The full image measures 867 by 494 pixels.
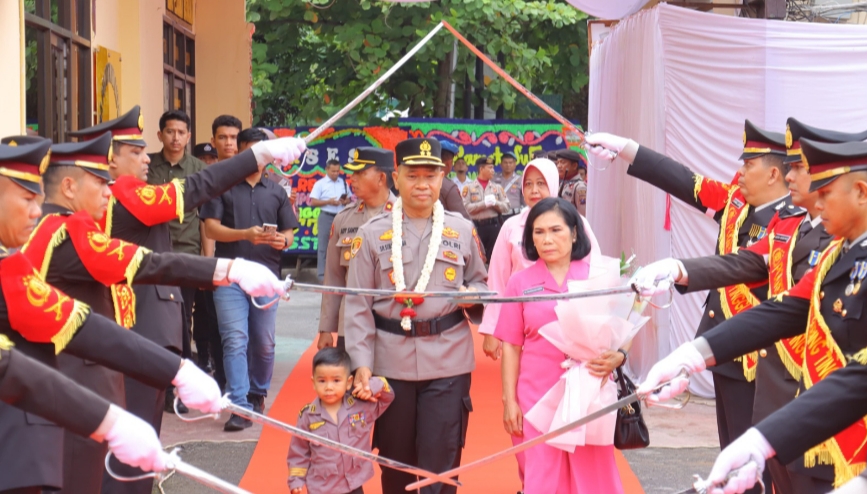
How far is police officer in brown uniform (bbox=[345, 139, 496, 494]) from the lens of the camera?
4672 mm

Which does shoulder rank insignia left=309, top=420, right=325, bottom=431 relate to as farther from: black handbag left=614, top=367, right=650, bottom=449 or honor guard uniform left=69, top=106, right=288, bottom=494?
black handbag left=614, top=367, right=650, bottom=449

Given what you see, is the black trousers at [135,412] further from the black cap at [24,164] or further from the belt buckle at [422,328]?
the black cap at [24,164]

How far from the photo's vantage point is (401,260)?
187 inches

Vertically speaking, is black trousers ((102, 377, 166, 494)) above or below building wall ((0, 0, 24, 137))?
below

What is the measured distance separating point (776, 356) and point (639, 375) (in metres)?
4.91

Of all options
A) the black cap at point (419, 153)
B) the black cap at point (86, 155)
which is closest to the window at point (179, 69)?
the black cap at point (419, 153)

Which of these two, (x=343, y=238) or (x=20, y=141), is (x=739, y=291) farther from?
(x=20, y=141)

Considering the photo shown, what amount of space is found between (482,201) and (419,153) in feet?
25.9

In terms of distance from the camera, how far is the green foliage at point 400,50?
14625 mm

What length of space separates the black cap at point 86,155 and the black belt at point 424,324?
4.63 ft

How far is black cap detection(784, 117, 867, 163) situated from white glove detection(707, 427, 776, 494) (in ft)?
3.65

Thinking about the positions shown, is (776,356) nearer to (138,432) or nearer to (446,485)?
(446,485)

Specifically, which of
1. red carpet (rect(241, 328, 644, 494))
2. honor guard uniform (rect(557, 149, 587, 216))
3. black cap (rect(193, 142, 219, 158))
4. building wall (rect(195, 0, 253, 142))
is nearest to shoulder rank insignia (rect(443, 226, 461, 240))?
red carpet (rect(241, 328, 644, 494))

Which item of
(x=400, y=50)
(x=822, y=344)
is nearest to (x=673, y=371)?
(x=822, y=344)
